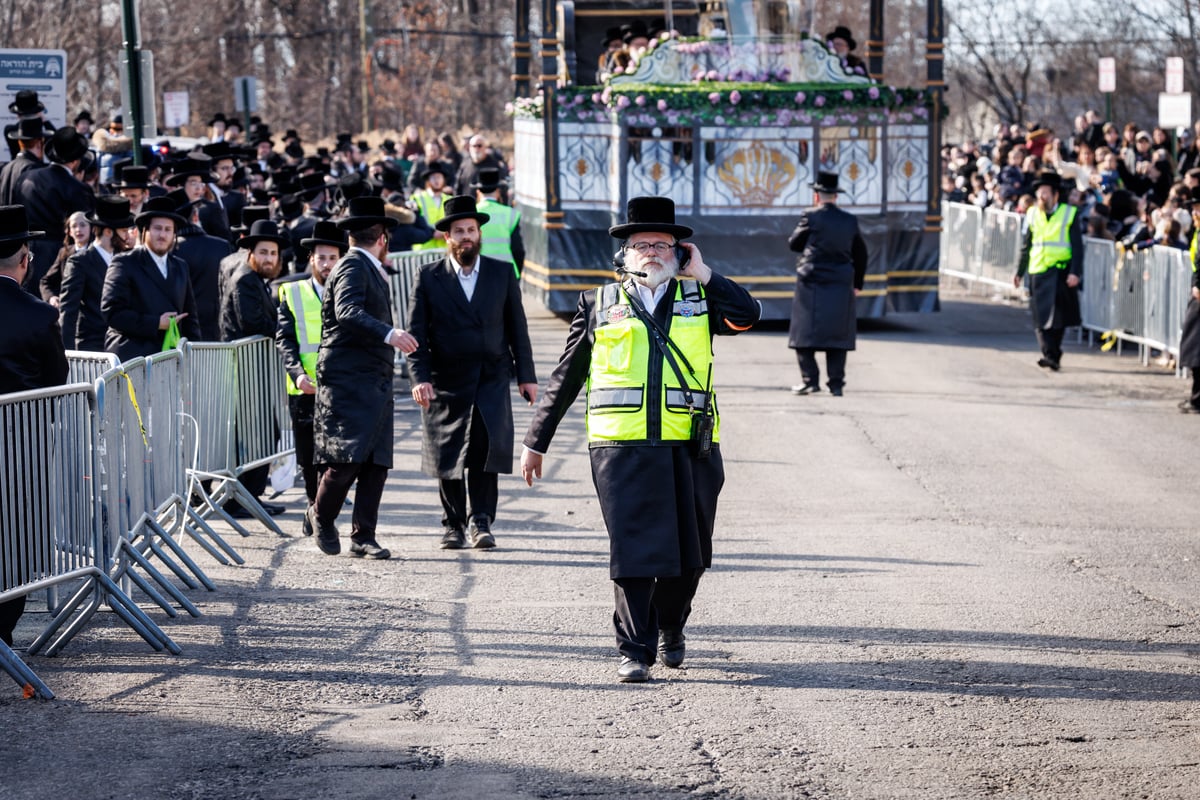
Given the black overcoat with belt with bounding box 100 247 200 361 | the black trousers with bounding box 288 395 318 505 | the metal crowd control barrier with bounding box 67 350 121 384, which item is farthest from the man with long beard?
the black overcoat with belt with bounding box 100 247 200 361

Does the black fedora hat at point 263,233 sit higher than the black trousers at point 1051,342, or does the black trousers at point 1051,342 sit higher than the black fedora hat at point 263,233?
the black fedora hat at point 263,233

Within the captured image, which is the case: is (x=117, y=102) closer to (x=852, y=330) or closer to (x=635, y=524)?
(x=852, y=330)

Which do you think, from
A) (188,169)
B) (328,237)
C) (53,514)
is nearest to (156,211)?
(328,237)

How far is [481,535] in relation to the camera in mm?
10141

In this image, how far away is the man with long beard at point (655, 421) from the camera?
7172 mm

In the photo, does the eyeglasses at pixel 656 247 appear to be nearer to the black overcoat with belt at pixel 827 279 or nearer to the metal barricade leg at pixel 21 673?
the metal barricade leg at pixel 21 673

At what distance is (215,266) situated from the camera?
12383 mm

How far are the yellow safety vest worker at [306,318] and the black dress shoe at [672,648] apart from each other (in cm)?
382

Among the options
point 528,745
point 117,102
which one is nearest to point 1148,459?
point 528,745

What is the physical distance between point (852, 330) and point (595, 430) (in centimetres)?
912

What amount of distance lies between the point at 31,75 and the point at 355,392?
30.2ft

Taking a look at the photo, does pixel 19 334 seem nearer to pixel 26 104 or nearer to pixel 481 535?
pixel 481 535

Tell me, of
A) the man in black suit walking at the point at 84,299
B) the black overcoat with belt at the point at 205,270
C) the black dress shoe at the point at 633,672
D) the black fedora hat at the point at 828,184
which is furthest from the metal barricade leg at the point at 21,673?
the black fedora hat at the point at 828,184

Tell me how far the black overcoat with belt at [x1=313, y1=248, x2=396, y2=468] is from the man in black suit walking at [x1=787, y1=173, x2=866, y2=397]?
6677 mm
